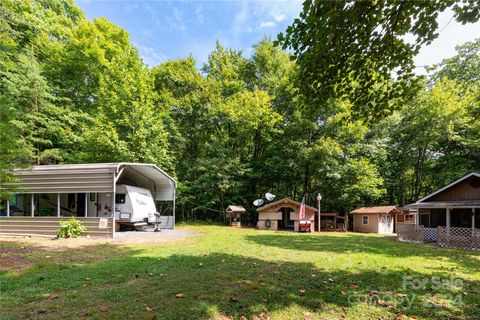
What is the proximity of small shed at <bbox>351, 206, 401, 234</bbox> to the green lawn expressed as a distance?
1520 centimetres

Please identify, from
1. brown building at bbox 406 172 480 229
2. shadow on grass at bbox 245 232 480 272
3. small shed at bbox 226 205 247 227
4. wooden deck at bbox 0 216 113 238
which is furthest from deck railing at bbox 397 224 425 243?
wooden deck at bbox 0 216 113 238

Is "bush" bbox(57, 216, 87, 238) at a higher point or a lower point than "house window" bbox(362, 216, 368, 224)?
higher

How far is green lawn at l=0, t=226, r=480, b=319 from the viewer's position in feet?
12.0

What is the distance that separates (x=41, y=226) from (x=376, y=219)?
23522mm

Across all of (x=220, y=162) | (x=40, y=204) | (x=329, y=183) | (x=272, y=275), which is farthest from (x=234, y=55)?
(x=272, y=275)

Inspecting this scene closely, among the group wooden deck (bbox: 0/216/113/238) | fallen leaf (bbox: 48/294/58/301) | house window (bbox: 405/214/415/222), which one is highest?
fallen leaf (bbox: 48/294/58/301)

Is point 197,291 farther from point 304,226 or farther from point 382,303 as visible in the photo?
point 304,226

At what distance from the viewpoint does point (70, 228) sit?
460 inches

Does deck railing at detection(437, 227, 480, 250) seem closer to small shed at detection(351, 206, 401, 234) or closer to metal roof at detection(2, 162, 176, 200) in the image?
small shed at detection(351, 206, 401, 234)

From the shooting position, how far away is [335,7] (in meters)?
4.65

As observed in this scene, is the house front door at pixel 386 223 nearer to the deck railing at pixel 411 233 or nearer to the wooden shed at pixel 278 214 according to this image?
the wooden shed at pixel 278 214

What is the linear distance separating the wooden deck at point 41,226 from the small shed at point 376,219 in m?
20.5

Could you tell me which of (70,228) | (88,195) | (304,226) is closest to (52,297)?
(70,228)

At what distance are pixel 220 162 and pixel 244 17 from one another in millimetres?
14360
